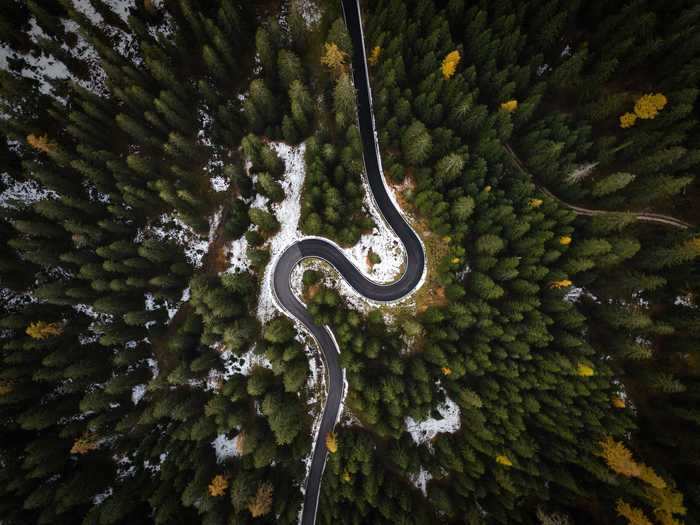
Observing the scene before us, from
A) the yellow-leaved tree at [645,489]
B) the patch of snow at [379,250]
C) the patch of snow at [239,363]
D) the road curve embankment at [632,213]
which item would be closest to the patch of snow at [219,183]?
the patch of snow at [379,250]

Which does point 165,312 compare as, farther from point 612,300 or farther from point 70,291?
point 612,300

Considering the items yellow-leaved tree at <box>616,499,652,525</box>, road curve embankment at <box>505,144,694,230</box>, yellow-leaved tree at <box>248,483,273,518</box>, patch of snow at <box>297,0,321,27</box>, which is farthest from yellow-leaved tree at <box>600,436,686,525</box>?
patch of snow at <box>297,0,321,27</box>

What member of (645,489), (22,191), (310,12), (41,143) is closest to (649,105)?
(310,12)

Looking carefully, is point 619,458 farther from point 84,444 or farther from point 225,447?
point 84,444

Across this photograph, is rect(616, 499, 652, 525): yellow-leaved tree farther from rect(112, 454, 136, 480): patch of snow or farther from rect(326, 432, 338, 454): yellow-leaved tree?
rect(112, 454, 136, 480): patch of snow

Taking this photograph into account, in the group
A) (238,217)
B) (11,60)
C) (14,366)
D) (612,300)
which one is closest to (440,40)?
(238,217)

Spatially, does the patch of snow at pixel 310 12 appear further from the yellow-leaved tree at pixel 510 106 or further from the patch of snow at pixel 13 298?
the patch of snow at pixel 13 298
